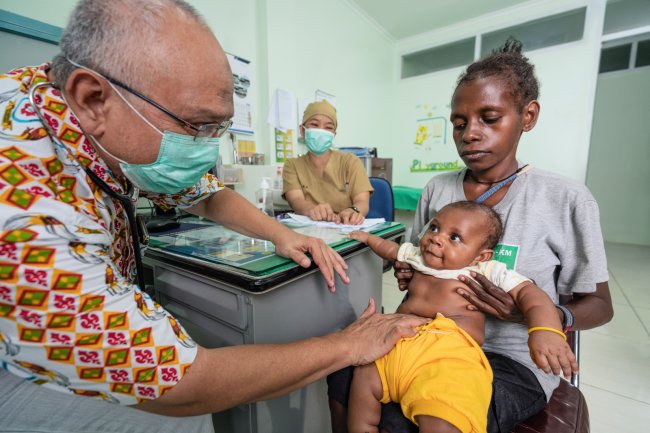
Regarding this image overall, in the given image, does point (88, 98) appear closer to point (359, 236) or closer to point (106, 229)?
point (106, 229)

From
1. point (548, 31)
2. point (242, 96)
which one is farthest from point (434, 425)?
point (548, 31)

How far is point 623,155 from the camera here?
173 inches

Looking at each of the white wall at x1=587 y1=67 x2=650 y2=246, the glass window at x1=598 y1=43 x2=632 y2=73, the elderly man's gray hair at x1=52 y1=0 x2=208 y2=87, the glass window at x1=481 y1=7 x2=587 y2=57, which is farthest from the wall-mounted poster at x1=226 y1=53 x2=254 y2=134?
the white wall at x1=587 y1=67 x2=650 y2=246

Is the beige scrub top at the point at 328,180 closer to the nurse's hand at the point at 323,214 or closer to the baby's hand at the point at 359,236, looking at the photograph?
the nurse's hand at the point at 323,214

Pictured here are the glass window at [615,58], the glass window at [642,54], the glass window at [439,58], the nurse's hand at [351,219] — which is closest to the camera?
the nurse's hand at [351,219]

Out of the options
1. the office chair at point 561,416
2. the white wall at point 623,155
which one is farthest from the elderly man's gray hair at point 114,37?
the white wall at point 623,155

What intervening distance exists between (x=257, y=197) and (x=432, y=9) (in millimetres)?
3807

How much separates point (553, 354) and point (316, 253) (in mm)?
646

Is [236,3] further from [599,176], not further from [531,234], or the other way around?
[599,176]

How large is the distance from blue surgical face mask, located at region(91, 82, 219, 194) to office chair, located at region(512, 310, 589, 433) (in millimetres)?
1064

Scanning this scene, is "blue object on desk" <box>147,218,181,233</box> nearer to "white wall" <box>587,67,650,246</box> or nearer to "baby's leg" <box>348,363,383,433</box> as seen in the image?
"baby's leg" <box>348,363,383,433</box>

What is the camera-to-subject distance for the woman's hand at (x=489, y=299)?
0.82 meters

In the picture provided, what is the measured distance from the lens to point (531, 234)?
895mm

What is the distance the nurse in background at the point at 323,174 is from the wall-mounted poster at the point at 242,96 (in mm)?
877
